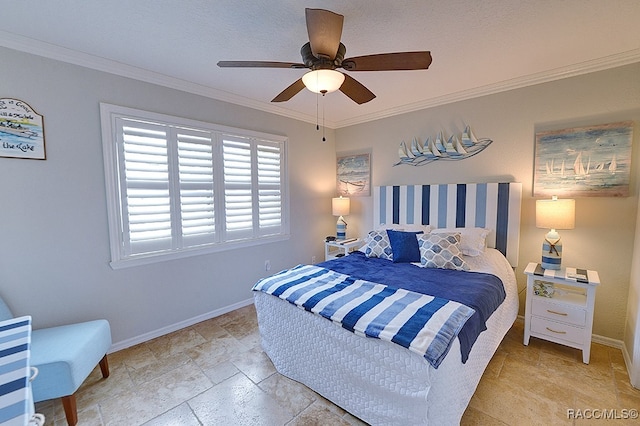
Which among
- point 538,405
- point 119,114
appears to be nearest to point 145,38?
point 119,114

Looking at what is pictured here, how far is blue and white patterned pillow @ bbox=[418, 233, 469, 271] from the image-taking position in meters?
2.49

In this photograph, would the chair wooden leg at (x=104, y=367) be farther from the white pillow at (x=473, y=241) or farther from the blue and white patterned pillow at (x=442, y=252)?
the white pillow at (x=473, y=241)

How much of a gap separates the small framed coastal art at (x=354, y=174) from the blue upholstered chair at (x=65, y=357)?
11.1ft

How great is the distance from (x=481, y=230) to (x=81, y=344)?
3.62 metres

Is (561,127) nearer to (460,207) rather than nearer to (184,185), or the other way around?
(460,207)

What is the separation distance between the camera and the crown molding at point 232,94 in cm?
200

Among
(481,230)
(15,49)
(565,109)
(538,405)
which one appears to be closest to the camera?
(538,405)

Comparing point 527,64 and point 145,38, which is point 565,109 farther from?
point 145,38

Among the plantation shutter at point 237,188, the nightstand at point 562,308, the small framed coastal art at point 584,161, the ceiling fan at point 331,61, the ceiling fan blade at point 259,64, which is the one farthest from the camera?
the plantation shutter at point 237,188

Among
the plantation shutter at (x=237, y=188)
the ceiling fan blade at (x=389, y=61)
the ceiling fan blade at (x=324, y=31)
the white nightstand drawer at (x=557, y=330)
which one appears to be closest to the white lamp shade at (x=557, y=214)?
the white nightstand drawer at (x=557, y=330)

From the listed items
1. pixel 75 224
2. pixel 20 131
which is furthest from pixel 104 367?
pixel 20 131

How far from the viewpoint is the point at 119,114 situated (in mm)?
2359

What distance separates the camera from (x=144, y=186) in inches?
99.0

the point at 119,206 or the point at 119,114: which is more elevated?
the point at 119,114
